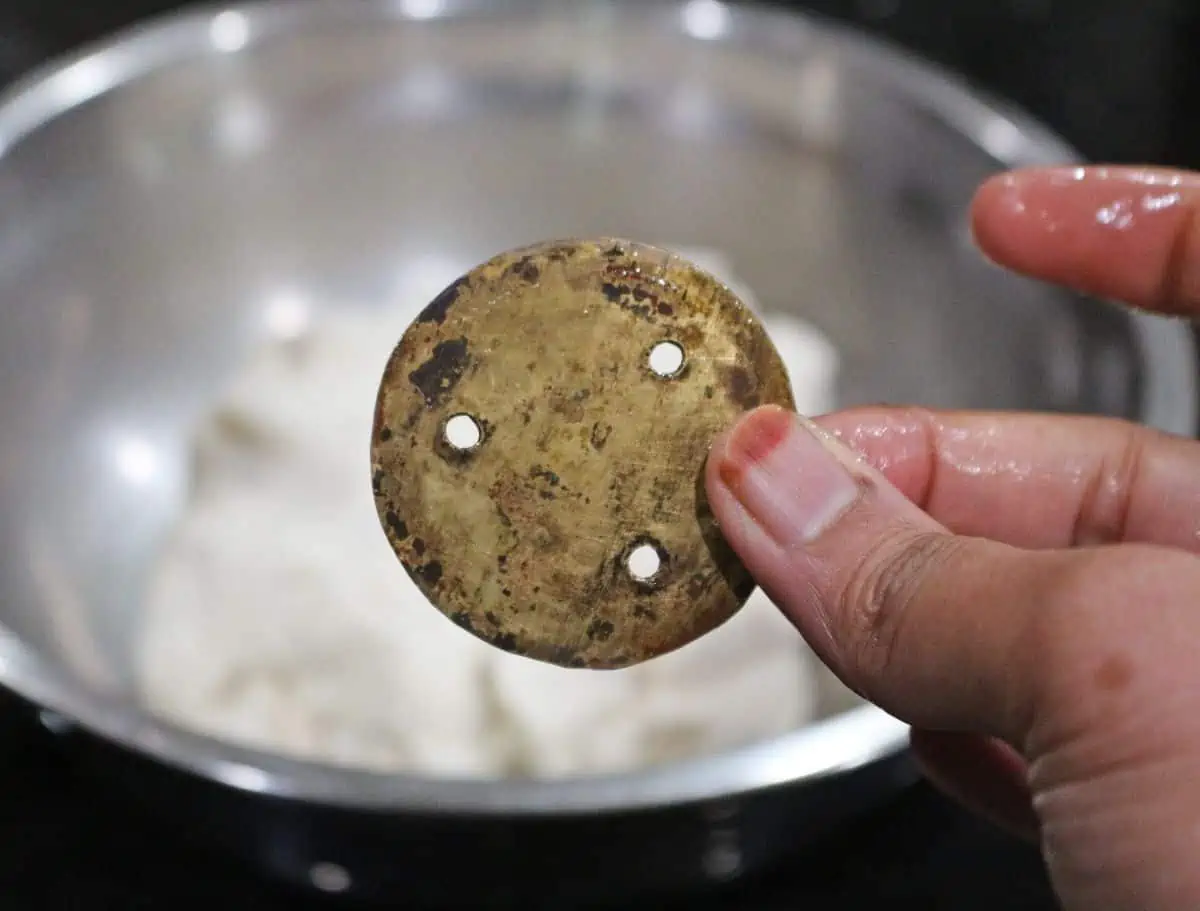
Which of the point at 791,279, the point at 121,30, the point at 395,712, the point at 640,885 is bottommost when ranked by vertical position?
the point at 640,885

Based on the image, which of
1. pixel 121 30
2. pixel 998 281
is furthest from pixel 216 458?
pixel 998 281

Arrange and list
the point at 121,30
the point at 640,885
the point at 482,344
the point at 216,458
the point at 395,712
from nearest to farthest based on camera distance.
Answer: the point at 482,344, the point at 640,885, the point at 395,712, the point at 216,458, the point at 121,30

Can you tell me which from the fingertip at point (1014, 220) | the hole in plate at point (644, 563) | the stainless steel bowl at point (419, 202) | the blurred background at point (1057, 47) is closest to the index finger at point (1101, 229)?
the fingertip at point (1014, 220)

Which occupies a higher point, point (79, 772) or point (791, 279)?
point (791, 279)

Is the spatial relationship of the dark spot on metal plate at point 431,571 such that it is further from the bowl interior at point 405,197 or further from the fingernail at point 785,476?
the bowl interior at point 405,197

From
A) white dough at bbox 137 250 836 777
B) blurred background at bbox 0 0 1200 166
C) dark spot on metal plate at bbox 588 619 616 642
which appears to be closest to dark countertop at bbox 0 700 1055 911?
white dough at bbox 137 250 836 777

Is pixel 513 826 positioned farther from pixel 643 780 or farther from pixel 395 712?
pixel 395 712

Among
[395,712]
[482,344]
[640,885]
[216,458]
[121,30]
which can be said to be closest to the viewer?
[482,344]

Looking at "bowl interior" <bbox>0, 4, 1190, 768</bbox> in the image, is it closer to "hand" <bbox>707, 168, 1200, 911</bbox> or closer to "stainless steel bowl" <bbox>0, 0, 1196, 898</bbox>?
"stainless steel bowl" <bbox>0, 0, 1196, 898</bbox>
